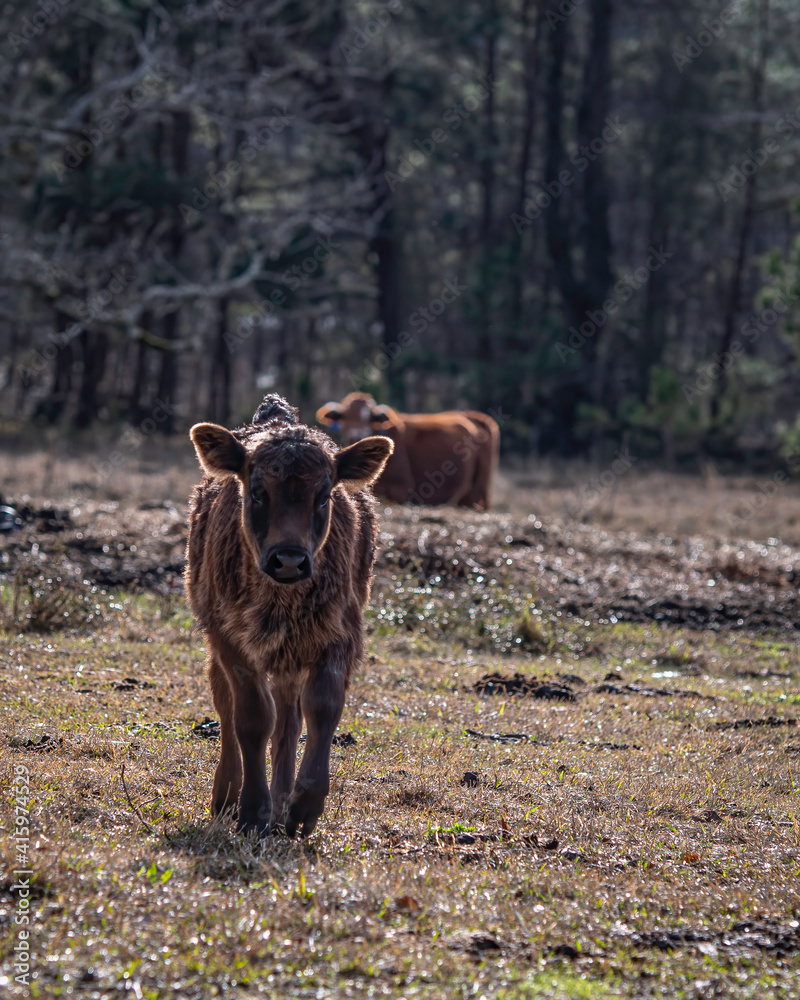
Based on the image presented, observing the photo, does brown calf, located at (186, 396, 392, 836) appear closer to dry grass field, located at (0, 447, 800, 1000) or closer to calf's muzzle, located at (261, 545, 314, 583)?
calf's muzzle, located at (261, 545, 314, 583)

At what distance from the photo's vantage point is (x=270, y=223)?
33094mm

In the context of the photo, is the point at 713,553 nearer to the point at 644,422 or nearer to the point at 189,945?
the point at 189,945

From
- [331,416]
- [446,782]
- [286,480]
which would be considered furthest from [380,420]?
[286,480]

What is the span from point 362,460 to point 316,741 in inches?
52.8

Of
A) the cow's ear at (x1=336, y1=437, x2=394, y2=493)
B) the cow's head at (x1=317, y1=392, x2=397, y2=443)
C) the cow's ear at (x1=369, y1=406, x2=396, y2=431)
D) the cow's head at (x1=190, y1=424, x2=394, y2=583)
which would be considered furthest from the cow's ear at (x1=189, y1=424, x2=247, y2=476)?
the cow's ear at (x1=369, y1=406, x2=396, y2=431)

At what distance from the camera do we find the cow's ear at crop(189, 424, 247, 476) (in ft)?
17.1

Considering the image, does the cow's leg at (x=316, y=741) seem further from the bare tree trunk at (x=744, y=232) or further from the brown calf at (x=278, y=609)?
the bare tree trunk at (x=744, y=232)

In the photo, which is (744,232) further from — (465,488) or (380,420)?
(380,420)

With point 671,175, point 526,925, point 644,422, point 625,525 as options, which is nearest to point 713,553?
point 625,525

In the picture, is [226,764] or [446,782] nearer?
[226,764]

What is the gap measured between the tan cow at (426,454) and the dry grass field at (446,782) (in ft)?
16.8

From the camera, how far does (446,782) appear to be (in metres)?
5.75

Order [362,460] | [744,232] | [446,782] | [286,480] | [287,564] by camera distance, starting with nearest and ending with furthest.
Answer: [287,564]
[286,480]
[362,460]
[446,782]
[744,232]

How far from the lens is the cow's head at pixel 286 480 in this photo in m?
4.78
